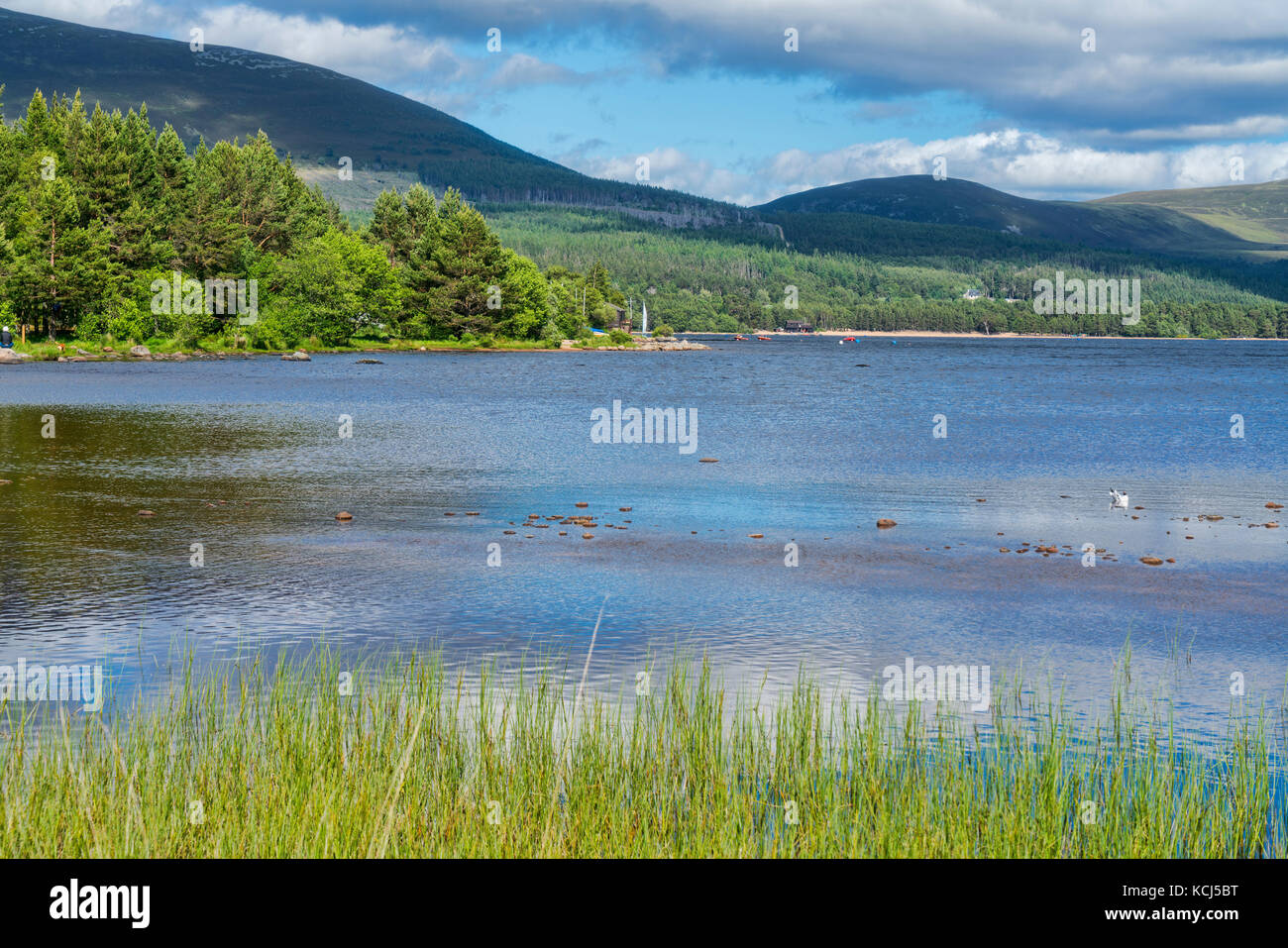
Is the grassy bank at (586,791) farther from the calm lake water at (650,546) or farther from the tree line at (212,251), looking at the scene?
the tree line at (212,251)

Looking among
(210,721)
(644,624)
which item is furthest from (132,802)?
(644,624)

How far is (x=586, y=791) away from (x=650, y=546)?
1331 centimetres

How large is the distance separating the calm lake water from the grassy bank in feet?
9.04

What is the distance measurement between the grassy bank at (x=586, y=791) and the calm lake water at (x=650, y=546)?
9.04 ft

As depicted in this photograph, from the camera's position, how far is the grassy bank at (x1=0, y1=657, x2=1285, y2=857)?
8094 mm

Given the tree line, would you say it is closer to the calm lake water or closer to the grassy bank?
the calm lake water

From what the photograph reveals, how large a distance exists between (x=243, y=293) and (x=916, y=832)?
124 m

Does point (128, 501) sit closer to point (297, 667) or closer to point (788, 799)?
point (297, 667)

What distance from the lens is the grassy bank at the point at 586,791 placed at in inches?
319

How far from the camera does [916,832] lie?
8422mm

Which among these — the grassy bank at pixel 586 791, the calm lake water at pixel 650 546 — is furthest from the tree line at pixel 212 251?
the grassy bank at pixel 586 791

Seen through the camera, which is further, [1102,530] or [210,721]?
[1102,530]

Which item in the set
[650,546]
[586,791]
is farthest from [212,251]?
[586,791]

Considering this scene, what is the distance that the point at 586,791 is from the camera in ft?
30.0
